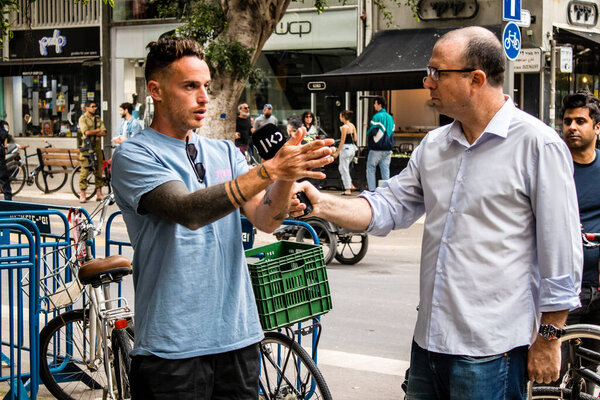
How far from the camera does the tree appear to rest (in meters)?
14.1

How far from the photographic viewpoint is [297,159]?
2.81 m

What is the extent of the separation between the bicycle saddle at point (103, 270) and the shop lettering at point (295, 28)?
19.9 m

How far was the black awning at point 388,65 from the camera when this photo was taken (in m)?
19.0

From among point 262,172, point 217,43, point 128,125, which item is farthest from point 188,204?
point 128,125

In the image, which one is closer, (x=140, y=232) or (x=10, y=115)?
(x=140, y=232)

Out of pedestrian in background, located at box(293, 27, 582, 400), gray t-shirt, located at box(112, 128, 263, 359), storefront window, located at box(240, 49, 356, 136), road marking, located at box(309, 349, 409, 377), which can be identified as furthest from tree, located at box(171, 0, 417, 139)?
pedestrian in background, located at box(293, 27, 582, 400)

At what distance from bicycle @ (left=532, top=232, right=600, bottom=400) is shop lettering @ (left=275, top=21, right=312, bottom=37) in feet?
67.0

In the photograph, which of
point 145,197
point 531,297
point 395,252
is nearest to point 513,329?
point 531,297

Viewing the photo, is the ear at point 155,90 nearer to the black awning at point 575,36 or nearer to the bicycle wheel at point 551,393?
the bicycle wheel at point 551,393

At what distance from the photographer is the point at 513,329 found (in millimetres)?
3100

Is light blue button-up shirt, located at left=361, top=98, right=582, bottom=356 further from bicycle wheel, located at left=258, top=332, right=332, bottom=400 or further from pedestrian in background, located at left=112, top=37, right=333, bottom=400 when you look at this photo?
bicycle wheel, located at left=258, top=332, right=332, bottom=400

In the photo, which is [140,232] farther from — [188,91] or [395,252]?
[395,252]

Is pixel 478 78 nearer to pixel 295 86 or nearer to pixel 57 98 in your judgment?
pixel 295 86

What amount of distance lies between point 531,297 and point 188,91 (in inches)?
56.9
